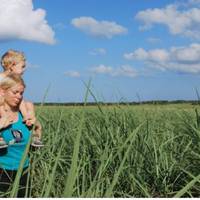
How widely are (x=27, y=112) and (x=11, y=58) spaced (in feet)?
2.09

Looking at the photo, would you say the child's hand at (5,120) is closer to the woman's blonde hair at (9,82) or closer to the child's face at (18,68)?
the woman's blonde hair at (9,82)

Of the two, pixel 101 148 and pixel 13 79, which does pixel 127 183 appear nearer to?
pixel 101 148

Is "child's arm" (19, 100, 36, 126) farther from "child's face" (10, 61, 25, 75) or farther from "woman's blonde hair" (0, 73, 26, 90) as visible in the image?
"child's face" (10, 61, 25, 75)

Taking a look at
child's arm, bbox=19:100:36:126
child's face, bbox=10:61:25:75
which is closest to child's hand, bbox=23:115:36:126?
child's arm, bbox=19:100:36:126

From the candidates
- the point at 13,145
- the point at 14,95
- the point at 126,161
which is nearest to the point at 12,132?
the point at 13,145

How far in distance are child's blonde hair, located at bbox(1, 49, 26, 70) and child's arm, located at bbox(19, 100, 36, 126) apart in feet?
1.74

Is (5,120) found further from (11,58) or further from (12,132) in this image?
(11,58)

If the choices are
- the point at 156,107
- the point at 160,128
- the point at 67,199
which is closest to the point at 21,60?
the point at 160,128

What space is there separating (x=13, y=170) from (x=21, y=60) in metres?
0.89

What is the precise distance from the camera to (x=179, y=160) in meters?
2.76

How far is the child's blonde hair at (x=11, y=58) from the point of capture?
323 centimetres

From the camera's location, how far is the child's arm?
8.73 ft

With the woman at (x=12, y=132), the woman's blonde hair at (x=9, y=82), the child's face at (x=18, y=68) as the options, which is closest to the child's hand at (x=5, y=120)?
the woman at (x=12, y=132)

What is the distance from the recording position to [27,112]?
8.95 ft
